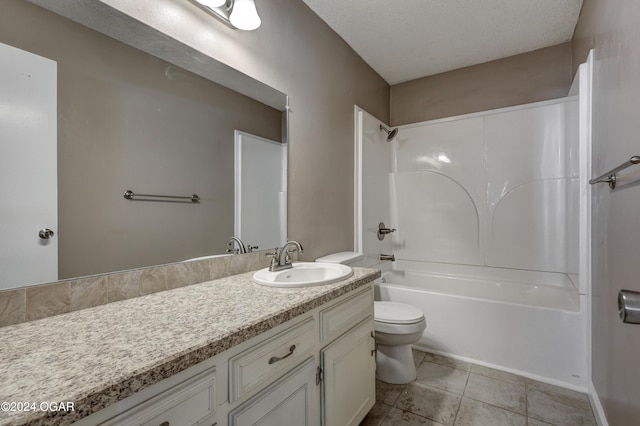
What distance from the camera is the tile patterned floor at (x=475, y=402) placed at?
64.6 inches

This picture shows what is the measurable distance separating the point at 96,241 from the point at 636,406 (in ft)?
6.67

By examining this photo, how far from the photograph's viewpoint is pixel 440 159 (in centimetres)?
316

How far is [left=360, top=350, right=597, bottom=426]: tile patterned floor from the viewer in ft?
5.38

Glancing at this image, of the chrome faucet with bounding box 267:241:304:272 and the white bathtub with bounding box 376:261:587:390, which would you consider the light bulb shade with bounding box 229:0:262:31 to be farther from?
the white bathtub with bounding box 376:261:587:390

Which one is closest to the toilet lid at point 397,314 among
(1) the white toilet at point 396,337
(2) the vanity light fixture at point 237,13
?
(1) the white toilet at point 396,337

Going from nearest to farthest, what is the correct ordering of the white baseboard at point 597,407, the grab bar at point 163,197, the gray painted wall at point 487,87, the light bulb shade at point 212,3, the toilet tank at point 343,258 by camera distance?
the grab bar at point 163,197, the light bulb shade at point 212,3, the white baseboard at point 597,407, the toilet tank at point 343,258, the gray painted wall at point 487,87

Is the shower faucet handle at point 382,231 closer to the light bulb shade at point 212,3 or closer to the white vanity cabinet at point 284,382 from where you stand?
the white vanity cabinet at point 284,382

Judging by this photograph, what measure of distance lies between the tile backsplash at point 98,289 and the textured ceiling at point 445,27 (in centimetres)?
194

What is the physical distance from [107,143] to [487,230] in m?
3.06

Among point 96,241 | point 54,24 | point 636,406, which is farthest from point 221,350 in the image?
point 636,406

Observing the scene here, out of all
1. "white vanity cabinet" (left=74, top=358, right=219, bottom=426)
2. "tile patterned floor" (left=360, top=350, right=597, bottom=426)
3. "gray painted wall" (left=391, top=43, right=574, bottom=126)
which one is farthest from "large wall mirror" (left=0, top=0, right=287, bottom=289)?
"gray painted wall" (left=391, top=43, right=574, bottom=126)

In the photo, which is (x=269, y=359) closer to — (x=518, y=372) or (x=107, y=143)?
(x=107, y=143)

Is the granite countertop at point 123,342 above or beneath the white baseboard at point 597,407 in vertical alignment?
above

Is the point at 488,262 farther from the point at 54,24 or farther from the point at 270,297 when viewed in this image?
the point at 54,24
